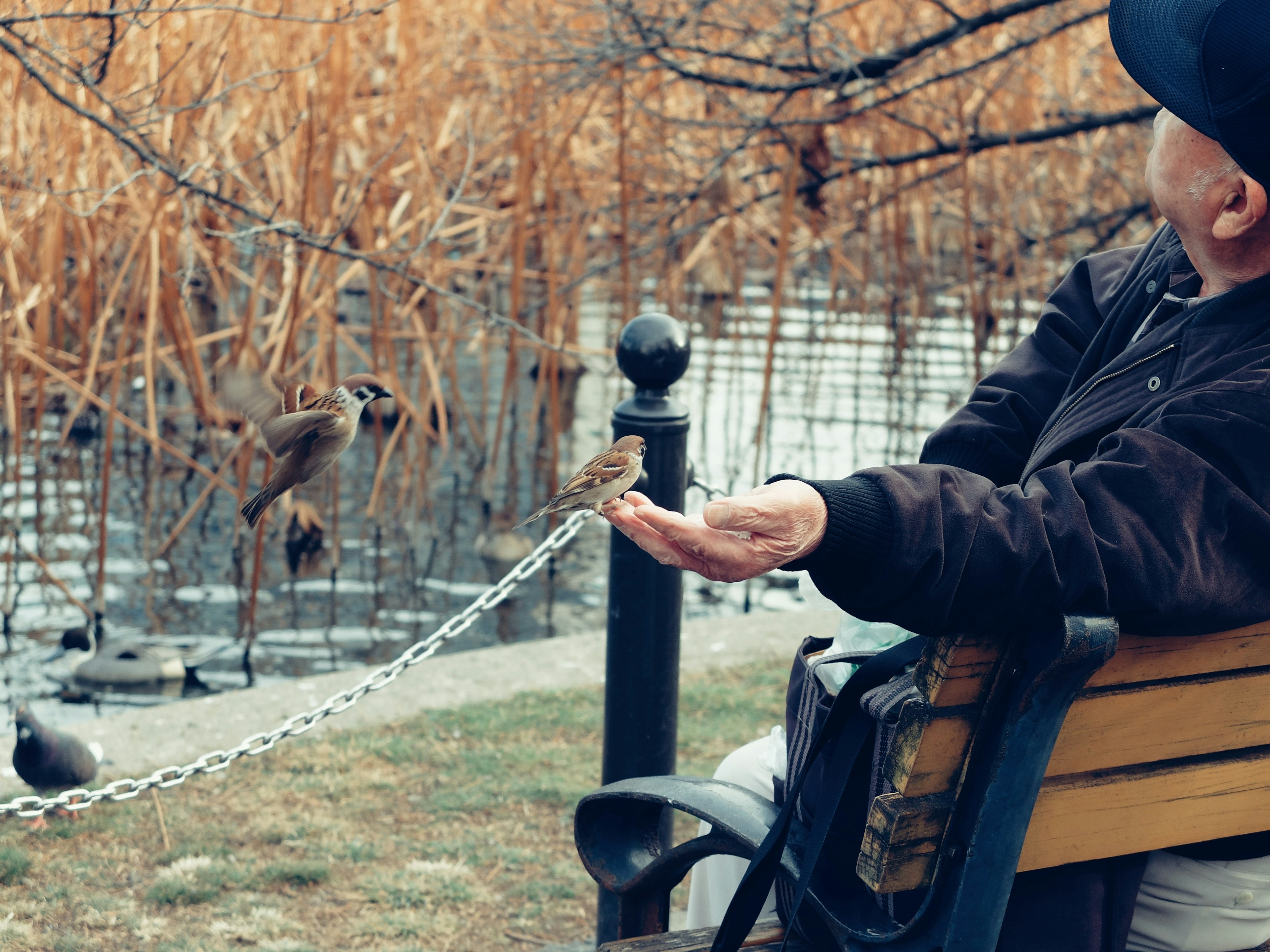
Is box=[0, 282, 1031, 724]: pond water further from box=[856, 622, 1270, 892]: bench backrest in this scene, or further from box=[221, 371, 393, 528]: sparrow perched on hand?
box=[856, 622, 1270, 892]: bench backrest

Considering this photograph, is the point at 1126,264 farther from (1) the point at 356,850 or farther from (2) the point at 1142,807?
(1) the point at 356,850

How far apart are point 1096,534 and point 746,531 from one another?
14.8 inches

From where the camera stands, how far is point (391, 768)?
373cm

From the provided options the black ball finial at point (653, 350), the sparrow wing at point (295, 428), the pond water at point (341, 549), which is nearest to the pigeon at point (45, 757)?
the pond water at point (341, 549)

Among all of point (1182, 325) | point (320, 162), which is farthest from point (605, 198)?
point (1182, 325)

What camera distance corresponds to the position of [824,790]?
1605 millimetres

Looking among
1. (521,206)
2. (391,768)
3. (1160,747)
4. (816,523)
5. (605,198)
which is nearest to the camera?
(816,523)

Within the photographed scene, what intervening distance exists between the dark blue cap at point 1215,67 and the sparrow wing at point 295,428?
1.24 m

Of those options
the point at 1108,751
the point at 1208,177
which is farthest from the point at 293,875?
the point at 1208,177

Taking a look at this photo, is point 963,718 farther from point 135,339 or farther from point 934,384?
point 934,384

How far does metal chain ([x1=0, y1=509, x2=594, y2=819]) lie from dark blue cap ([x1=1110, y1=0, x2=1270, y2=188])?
56.4 inches

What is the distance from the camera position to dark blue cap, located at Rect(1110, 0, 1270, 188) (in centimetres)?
140

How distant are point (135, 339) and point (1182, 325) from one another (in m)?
6.28

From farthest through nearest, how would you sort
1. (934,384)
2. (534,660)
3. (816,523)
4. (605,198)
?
(934,384), (605,198), (534,660), (816,523)
